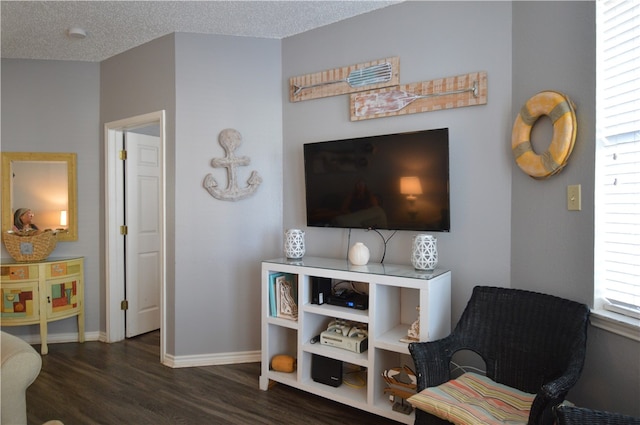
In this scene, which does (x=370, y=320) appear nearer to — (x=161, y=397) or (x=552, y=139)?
(x=552, y=139)

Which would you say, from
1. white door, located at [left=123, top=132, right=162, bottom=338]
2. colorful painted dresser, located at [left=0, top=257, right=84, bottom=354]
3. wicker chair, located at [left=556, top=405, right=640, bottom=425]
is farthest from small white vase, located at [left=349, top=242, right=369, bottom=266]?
colorful painted dresser, located at [left=0, top=257, right=84, bottom=354]

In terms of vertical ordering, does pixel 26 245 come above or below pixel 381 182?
below

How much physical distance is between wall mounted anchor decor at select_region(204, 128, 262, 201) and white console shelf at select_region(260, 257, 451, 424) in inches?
28.0

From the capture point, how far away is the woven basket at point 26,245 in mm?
3439

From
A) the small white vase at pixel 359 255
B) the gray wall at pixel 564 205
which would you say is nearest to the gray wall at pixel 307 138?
the gray wall at pixel 564 205

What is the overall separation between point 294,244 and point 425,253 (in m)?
0.91

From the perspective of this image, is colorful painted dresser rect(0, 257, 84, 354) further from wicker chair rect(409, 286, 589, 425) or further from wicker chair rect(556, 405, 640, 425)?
wicker chair rect(556, 405, 640, 425)

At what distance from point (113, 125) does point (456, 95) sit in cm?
295

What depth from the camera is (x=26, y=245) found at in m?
3.45

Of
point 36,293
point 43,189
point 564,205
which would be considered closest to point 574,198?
point 564,205

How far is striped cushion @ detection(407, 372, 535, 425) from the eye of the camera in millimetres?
1605

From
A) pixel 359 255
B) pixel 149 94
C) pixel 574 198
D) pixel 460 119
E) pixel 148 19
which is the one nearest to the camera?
pixel 574 198

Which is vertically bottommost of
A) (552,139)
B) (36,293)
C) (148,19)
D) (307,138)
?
(36,293)

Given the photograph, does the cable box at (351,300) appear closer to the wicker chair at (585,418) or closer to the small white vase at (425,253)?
the small white vase at (425,253)
